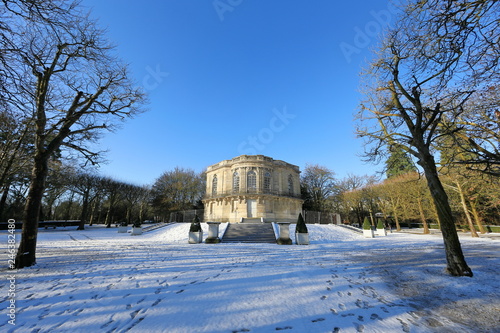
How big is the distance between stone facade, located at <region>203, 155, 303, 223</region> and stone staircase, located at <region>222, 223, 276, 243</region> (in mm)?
5958

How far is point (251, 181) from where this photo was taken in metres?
30.9

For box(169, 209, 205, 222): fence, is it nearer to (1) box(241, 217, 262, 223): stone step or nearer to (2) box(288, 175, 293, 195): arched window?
(1) box(241, 217, 262, 223): stone step

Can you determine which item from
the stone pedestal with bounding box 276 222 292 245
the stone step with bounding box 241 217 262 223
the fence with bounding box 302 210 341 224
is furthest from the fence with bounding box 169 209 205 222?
the stone pedestal with bounding box 276 222 292 245

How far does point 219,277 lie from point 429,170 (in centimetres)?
746

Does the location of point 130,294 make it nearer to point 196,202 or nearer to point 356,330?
point 356,330

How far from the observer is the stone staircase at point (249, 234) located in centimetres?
1692

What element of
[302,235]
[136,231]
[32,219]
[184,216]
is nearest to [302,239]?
[302,235]

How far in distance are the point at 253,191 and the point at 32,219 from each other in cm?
2374

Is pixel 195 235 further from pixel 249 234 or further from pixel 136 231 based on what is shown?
pixel 136 231

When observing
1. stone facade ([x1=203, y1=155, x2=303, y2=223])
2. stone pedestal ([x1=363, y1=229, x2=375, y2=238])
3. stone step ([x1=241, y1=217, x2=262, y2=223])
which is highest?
stone facade ([x1=203, y1=155, x2=303, y2=223])

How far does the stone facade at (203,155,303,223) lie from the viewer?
29422 millimetres

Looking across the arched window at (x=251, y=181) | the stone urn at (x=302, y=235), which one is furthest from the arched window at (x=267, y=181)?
the stone urn at (x=302, y=235)

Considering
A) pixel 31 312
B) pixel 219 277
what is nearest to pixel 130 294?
pixel 31 312

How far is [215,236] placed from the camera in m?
15.9
